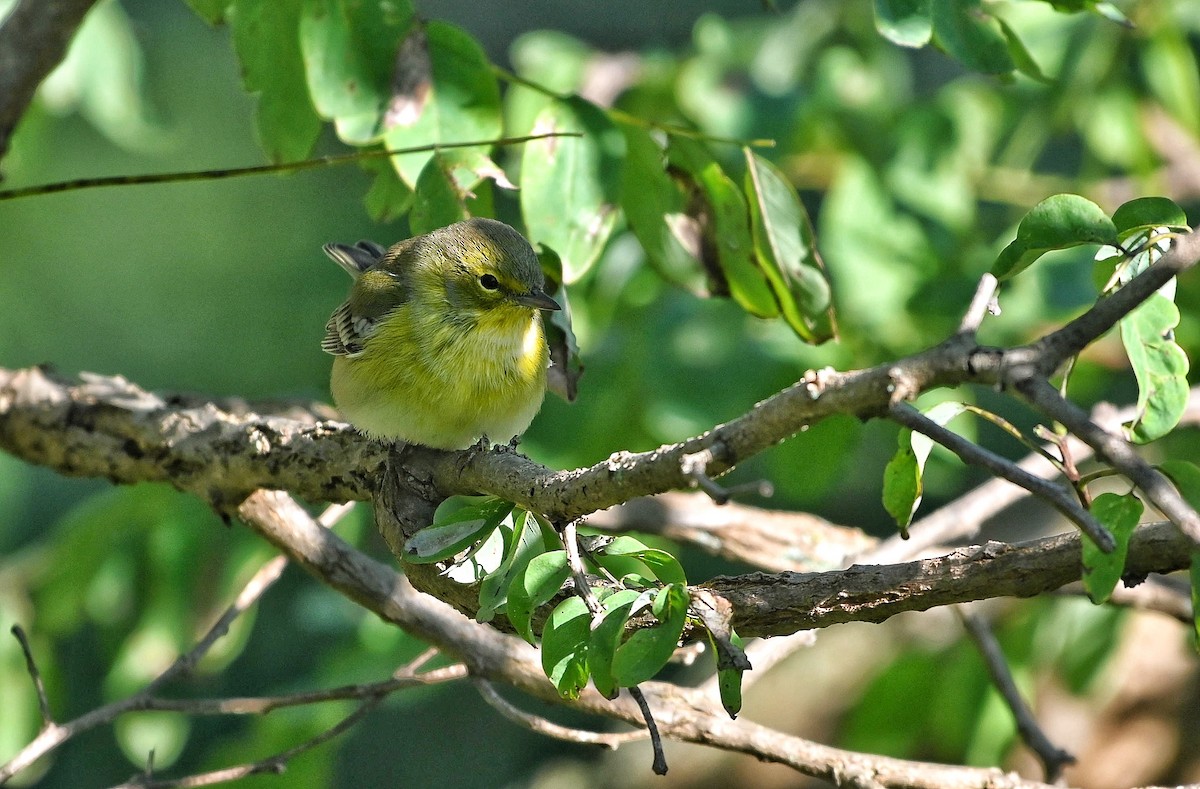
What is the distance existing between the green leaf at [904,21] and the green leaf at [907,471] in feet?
2.82

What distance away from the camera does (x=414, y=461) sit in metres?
2.81

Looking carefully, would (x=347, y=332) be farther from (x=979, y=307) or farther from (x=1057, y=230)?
(x=979, y=307)

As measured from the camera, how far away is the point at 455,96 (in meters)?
2.86

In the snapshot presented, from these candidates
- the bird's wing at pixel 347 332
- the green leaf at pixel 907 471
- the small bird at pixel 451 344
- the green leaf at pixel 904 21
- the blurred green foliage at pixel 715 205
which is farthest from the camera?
the bird's wing at pixel 347 332

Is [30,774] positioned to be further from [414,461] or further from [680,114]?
[680,114]

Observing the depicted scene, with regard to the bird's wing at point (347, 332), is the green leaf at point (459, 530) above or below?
above

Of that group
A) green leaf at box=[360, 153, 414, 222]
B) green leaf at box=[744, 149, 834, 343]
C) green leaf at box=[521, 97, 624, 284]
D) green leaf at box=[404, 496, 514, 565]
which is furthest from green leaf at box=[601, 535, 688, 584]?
green leaf at box=[360, 153, 414, 222]

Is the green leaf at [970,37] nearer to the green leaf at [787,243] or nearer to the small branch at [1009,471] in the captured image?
the green leaf at [787,243]

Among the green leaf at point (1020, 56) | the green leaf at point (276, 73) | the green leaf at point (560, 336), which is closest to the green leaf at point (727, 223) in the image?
the green leaf at point (560, 336)

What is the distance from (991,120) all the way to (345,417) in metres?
2.99

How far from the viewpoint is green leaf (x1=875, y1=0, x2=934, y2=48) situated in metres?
2.36

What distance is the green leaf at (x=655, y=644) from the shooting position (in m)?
1.60

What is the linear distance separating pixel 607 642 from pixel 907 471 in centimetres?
60

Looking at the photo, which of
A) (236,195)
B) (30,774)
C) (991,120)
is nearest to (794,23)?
(991,120)
